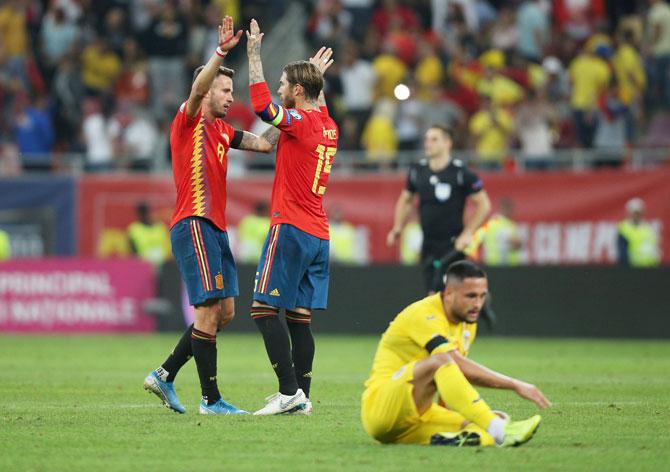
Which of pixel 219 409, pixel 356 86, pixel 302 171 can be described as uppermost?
pixel 356 86

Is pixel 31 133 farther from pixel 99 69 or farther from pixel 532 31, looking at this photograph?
pixel 532 31

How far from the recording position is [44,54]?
26547 millimetres

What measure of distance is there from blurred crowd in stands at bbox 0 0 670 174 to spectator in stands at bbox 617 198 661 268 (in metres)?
1.22

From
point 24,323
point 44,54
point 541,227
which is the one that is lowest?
point 24,323

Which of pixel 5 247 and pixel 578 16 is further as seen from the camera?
pixel 578 16

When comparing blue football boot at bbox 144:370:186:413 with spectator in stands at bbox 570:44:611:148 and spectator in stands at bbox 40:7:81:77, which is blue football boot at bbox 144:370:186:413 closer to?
spectator in stands at bbox 570:44:611:148

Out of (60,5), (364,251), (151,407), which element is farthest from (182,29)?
(151,407)

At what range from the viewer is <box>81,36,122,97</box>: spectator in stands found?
25.9 m

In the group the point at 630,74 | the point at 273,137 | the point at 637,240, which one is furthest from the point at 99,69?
the point at 273,137

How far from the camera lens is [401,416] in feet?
28.0

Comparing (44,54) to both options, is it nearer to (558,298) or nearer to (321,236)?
(558,298)

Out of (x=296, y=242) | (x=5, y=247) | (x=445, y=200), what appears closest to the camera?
(x=296, y=242)

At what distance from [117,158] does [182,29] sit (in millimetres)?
2786

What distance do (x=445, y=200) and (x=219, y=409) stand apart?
587 centimetres
